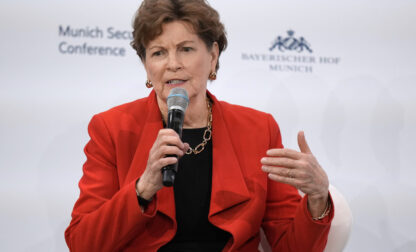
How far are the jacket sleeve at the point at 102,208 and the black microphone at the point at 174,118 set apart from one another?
0.28 meters

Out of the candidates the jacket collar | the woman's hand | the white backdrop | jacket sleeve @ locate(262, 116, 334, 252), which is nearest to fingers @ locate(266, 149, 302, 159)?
the woman's hand

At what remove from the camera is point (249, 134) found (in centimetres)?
177

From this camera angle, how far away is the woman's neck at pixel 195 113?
1.73 metres

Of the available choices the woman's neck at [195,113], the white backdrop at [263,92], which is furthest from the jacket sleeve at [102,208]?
the white backdrop at [263,92]

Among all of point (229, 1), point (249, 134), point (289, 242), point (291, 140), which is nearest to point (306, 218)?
point (289, 242)

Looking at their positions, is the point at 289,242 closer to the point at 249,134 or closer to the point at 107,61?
the point at 249,134

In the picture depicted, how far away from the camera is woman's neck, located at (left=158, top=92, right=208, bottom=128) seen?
1733mm

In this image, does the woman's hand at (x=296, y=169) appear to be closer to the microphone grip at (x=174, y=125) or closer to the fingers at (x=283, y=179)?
the fingers at (x=283, y=179)

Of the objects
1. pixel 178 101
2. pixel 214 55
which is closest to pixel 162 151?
pixel 178 101

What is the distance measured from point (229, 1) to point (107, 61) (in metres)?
0.78

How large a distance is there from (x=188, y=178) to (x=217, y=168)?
116 millimetres

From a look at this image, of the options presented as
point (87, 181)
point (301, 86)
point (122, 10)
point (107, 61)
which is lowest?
point (87, 181)

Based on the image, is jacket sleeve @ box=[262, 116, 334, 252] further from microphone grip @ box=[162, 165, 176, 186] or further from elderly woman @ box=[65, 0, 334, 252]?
microphone grip @ box=[162, 165, 176, 186]

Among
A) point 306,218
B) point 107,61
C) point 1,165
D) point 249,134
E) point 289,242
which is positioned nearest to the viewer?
point 306,218
